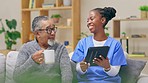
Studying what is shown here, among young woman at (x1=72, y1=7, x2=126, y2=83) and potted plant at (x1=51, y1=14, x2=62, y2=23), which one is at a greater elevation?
potted plant at (x1=51, y1=14, x2=62, y2=23)

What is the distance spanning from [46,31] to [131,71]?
2.63ft

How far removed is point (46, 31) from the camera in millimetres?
2191

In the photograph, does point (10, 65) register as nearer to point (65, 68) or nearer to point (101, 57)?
point (65, 68)

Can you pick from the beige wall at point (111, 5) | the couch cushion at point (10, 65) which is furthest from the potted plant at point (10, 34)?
the couch cushion at point (10, 65)

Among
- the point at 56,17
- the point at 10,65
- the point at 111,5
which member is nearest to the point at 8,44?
the point at 56,17

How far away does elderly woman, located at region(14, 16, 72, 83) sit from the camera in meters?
2.09

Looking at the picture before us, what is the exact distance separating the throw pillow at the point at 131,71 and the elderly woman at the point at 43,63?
0.49 meters

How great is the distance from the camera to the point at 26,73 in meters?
2.09

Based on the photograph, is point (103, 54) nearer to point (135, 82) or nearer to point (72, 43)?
point (135, 82)

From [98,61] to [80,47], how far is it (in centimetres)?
29

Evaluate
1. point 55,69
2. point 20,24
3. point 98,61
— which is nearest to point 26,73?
point 55,69

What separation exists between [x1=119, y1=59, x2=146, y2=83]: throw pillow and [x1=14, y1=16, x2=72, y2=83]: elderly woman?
0.49 meters

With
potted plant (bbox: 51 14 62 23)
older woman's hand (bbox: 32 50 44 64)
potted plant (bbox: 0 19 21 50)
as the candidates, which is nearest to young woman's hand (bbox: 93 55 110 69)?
older woman's hand (bbox: 32 50 44 64)

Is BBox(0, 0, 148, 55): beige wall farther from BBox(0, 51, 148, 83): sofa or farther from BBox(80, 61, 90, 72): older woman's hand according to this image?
BBox(80, 61, 90, 72): older woman's hand
